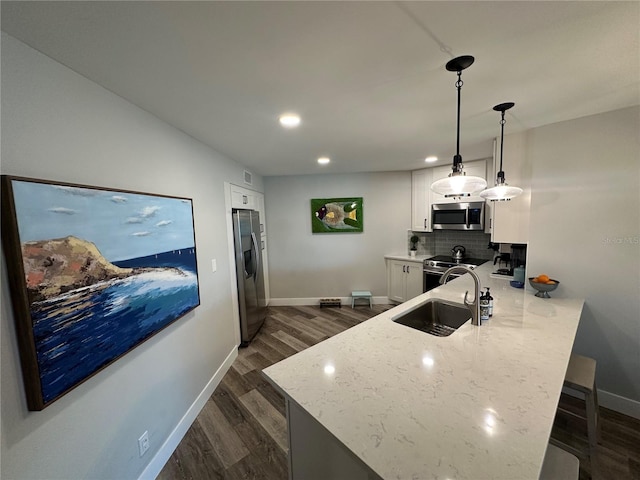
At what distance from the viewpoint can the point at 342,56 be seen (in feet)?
3.60

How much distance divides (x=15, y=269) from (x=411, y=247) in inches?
170

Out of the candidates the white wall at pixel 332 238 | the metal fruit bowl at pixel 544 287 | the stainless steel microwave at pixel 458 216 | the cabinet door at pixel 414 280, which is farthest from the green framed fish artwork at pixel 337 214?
the metal fruit bowl at pixel 544 287

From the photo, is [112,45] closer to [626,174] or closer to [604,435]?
[626,174]

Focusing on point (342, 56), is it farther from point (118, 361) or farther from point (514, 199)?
point (514, 199)

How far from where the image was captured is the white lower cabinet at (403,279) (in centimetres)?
389

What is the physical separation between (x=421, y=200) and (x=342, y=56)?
10.9 feet

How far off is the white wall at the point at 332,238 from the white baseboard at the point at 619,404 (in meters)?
2.68

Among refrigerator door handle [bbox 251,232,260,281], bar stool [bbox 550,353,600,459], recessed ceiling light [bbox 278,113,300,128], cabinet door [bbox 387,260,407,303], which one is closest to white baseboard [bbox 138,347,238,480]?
refrigerator door handle [bbox 251,232,260,281]

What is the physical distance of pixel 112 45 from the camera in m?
0.99

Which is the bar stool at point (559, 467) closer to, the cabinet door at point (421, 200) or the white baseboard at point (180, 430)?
the white baseboard at point (180, 430)

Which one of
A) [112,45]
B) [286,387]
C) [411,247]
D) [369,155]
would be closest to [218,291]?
[286,387]

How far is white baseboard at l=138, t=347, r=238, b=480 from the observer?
152cm

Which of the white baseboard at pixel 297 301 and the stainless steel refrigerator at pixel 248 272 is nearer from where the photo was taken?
the stainless steel refrigerator at pixel 248 272

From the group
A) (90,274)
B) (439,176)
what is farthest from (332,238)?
(90,274)
